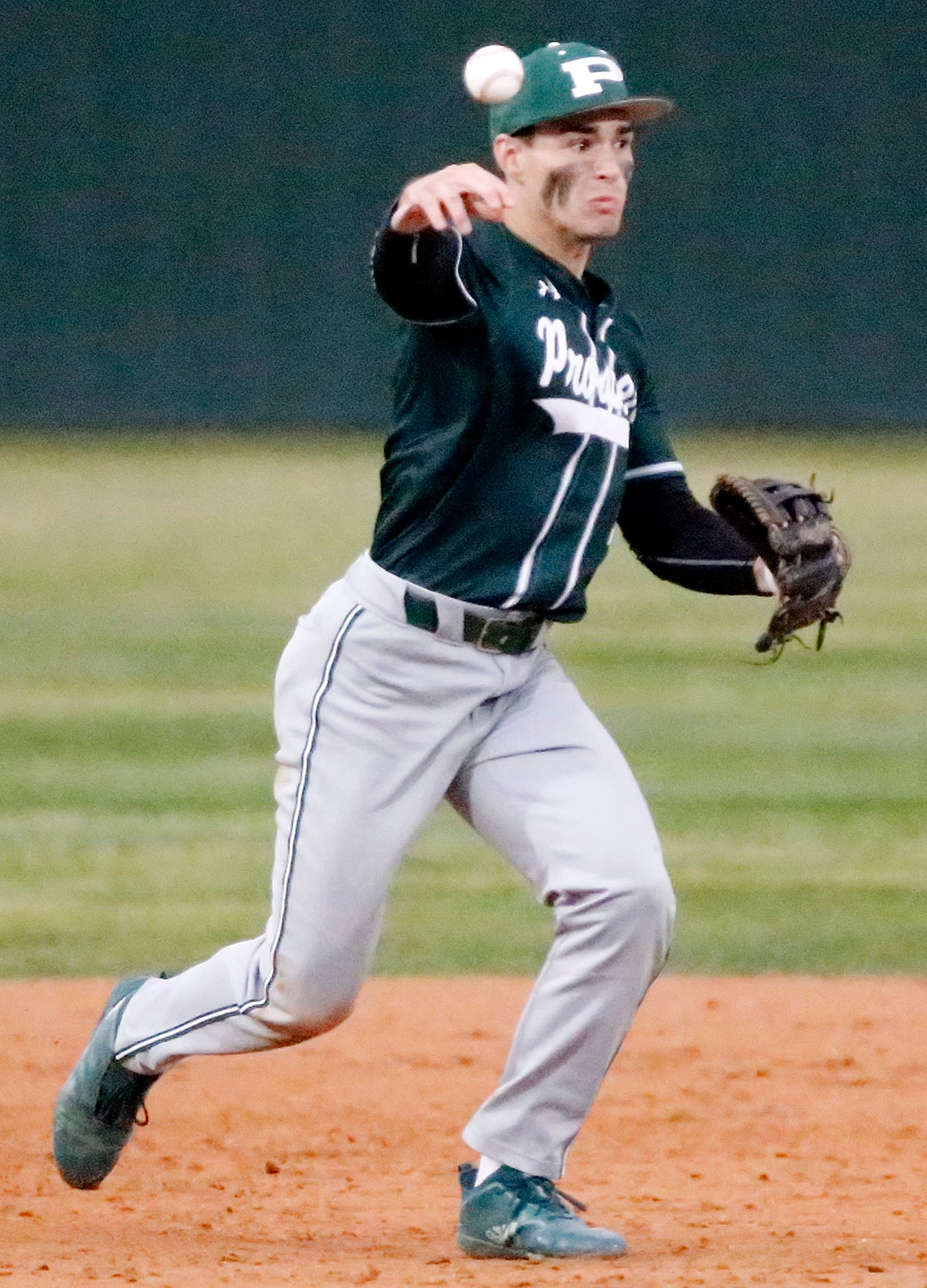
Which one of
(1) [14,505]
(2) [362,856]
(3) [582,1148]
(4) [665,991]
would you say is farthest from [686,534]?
(1) [14,505]

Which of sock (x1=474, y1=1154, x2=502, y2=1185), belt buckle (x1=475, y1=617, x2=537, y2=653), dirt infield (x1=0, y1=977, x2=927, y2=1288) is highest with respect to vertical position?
belt buckle (x1=475, y1=617, x2=537, y2=653)

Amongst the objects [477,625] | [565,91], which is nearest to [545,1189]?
[477,625]

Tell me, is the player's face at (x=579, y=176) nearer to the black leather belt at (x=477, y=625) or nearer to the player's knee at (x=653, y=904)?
the black leather belt at (x=477, y=625)

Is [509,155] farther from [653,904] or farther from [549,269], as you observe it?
[653,904]

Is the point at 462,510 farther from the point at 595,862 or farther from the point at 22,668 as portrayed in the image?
the point at 22,668

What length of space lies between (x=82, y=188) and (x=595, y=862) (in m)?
15.4

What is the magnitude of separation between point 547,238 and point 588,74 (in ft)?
0.79

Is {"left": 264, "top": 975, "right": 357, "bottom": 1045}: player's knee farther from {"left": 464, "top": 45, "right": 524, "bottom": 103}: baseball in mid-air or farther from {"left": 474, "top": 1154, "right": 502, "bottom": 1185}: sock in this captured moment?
{"left": 464, "top": 45, "right": 524, "bottom": 103}: baseball in mid-air

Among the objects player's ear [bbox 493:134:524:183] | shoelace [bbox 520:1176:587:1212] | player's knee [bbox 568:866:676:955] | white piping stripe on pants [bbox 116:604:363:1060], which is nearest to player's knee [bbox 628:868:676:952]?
player's knee [bbox 568:866:676:955]

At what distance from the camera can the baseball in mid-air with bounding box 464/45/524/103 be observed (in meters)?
3.27

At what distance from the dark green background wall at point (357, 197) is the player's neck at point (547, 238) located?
14409 mm

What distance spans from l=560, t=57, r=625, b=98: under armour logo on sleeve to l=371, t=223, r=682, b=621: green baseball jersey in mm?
234

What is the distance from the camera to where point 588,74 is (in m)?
3.33

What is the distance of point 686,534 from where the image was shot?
3.66 m
